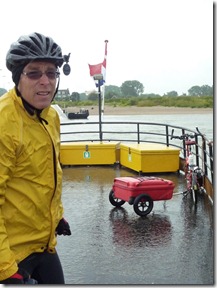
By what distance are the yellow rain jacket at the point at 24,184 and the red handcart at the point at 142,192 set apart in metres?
4.04

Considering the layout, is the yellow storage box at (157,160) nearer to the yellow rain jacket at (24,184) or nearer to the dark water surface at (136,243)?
the dark water surface at (136,243)

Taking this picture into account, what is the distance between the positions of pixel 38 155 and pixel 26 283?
0.56 meters

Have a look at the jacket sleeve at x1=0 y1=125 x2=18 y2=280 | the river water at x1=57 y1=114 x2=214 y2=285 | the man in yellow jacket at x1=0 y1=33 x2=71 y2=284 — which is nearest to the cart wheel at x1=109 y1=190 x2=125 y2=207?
the river water at x1=57 y1=114 x2=214 y2=285

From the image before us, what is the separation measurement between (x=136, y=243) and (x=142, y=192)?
4.14 ft

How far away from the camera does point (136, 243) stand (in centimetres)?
519

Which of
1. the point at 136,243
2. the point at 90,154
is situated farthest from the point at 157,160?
the point at 136,243

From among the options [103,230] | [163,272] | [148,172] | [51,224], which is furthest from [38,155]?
[148,172]

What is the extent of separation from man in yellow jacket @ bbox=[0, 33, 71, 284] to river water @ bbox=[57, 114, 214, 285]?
200 centimetres

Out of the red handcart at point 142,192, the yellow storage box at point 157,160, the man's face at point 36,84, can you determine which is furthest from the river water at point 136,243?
the man's face at point 36,84

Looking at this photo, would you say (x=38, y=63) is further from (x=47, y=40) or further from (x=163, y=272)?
(x=163, y=272)

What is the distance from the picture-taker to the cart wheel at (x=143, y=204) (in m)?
6.22

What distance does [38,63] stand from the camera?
2176mm

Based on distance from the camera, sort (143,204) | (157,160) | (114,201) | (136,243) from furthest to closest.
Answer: (157,160)
(114,201)
(143,204)
(136,243)

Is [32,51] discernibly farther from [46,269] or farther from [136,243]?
[136,243]
